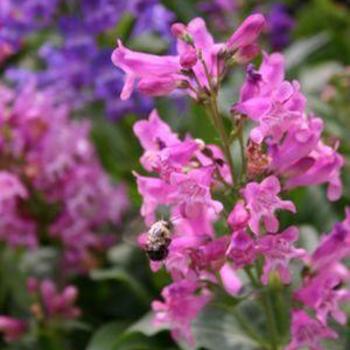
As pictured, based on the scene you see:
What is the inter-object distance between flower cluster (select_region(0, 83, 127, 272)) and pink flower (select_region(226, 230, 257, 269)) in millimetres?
827

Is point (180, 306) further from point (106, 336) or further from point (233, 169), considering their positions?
point (106, 336)

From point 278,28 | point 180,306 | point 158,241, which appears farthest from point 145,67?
point 278,28

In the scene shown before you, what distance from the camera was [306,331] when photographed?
1233 millimetres

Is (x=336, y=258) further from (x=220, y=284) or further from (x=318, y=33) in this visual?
(x=318, y=33)

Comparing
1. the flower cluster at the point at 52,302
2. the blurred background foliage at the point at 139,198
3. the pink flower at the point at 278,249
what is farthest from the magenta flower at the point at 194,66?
the flower cluster at the point at 52,302

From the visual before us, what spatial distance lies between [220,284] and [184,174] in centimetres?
25

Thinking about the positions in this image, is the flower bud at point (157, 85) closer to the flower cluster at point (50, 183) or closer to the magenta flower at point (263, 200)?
the magenta flower at point (263, 200)

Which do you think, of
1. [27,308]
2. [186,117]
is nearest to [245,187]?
[27,308]

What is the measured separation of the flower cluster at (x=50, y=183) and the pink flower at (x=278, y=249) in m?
0.84

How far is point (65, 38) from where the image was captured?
2.14m

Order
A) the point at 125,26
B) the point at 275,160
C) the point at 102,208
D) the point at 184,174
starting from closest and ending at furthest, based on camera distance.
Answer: the point at 184,174, the point at 275,160, the point at 102,208, the point at 125,26

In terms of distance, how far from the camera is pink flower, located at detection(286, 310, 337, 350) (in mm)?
1228

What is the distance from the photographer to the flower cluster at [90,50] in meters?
2.11

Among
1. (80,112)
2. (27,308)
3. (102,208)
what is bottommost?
(27,308)
